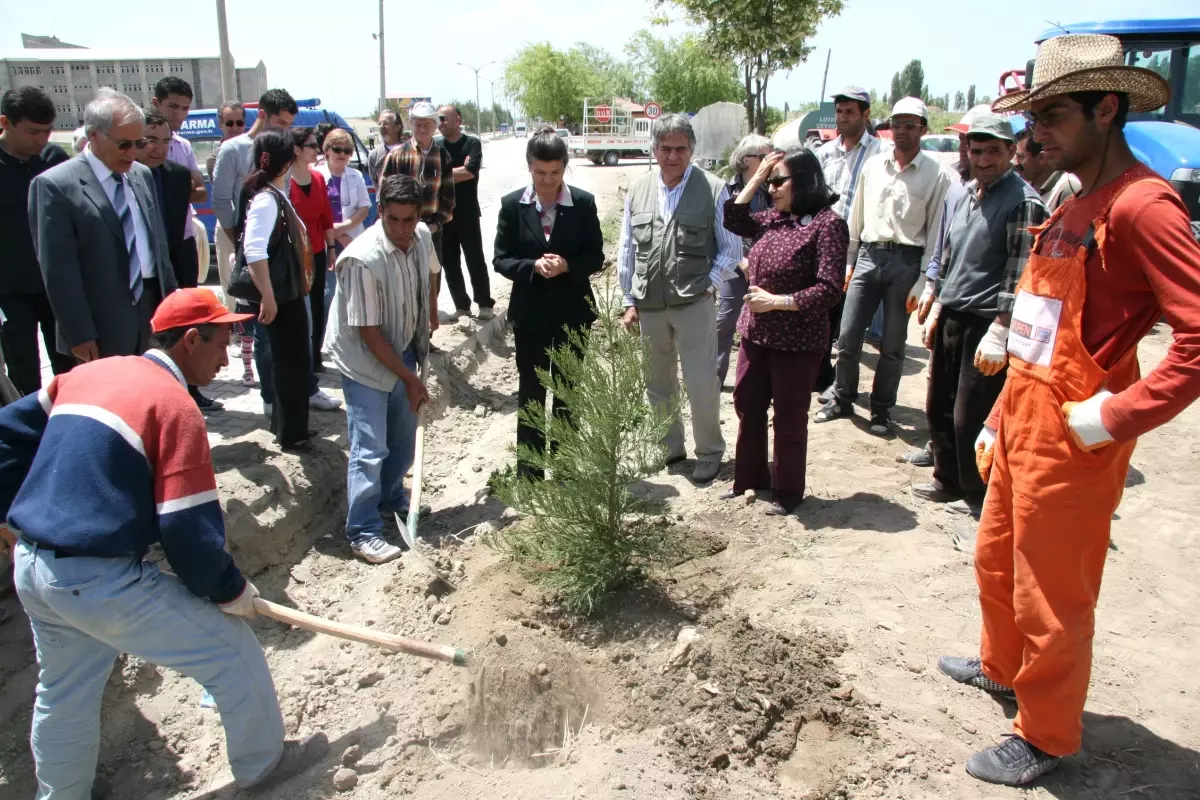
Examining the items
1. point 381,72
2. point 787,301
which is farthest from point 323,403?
point 381,72

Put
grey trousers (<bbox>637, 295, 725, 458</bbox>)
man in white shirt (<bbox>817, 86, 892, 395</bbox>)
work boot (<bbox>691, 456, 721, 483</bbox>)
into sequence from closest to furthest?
grey trousers (<bbox>637, 295, 725, 458</bbox>), work boot (<bbox>691, 456, 721, 483</bbox>), man in white shirt (<bbox>817, 86, 892, 395</bbox>)

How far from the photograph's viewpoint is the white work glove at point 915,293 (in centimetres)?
529

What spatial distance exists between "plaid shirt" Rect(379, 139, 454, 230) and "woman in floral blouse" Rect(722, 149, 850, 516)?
9.44ft

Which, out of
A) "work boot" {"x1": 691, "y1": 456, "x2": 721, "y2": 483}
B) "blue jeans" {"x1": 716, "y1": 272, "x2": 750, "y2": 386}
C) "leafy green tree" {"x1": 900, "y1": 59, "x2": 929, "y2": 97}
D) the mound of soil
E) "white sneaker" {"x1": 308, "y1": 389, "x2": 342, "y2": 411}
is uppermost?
"leafy green tree" {"x1": 900, "y1": 59, "x2": 929, "y2": 97}

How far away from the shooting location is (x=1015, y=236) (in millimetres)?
4008

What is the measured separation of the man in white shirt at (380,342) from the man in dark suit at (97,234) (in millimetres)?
1074

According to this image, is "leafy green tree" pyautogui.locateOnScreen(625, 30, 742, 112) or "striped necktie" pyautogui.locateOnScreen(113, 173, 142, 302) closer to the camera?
"striped necktie" pyautogui.locateOnScreen(113, 173, 142, 302)

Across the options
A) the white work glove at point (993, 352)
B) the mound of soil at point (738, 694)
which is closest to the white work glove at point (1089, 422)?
the white work glove at point (993, 352)

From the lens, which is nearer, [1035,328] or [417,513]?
[1035,328]

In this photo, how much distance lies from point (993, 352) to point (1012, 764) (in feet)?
Answer: 4.98

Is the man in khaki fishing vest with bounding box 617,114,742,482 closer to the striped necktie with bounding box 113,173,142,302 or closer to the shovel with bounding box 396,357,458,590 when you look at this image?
the shovel with bounding box 396,357,458,590

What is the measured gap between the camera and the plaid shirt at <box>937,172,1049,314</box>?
12.4 ft

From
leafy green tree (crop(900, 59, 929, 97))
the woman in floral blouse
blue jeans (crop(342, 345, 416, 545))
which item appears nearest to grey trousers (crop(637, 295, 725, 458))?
the woman in floral blouse

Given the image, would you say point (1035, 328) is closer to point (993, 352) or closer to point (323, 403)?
point (993, 352)
